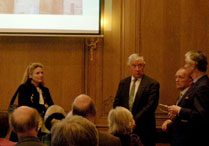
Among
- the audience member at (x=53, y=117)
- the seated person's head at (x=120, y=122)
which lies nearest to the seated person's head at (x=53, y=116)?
the audience member at (x=53, y=117)

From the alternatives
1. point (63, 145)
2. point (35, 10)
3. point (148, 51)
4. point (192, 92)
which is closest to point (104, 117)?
point (148, 51)

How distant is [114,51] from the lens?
635 cm

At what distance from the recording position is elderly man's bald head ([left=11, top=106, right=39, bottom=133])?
8.02ft

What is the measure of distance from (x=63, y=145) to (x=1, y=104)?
16.2ft

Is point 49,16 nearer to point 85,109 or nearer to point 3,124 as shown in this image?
point 85,109

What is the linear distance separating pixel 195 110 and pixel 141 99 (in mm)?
1413

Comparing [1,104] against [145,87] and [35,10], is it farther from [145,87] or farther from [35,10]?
[145,87]

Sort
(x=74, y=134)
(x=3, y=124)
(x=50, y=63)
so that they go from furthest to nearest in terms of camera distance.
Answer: (x=50, y=63) < (x=3, y=124) < (x=74, y=134)

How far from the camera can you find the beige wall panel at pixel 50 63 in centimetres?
633

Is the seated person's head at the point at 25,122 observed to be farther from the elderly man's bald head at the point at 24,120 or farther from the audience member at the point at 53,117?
the audience member at the point at 53,117

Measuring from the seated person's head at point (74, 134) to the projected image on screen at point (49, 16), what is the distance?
4.65 m

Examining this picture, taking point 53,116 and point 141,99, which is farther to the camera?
point 141,99

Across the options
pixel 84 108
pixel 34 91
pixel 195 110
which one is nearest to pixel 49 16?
pixel 34 91

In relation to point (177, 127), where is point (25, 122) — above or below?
above
